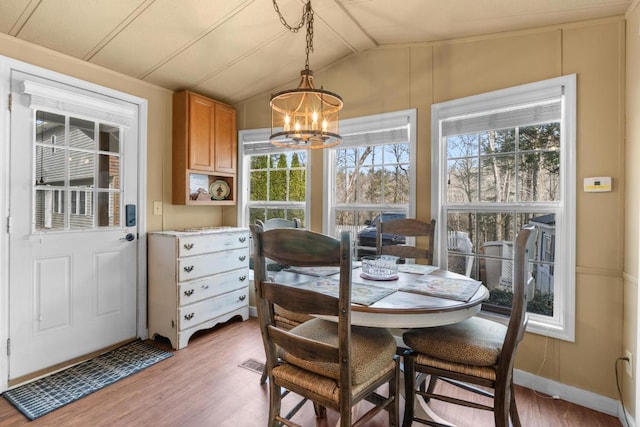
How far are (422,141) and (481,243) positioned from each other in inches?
37.4

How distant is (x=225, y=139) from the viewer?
3.55 metres

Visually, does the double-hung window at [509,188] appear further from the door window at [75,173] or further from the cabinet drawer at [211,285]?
the door window at [75,173]

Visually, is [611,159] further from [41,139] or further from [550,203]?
[41,139]

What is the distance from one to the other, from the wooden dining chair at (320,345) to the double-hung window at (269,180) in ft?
6.53

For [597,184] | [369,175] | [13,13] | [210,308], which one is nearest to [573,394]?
[597,184]

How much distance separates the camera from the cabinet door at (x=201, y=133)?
10.5 feet

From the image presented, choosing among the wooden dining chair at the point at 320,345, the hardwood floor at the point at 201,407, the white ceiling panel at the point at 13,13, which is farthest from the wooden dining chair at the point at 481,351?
the white ceiling panel at the point at 13,13

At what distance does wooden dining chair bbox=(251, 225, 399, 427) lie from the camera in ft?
3.90

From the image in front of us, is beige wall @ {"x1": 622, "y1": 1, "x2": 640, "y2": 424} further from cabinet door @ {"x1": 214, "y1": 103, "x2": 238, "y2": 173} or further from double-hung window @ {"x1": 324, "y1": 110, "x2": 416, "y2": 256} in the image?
cabinet door @ {"x1": 214, "y1": 103, "x2": 238, "y2": 173}

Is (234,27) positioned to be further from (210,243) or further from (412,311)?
(412,311)

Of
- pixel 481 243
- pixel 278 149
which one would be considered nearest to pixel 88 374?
pixel 278 149

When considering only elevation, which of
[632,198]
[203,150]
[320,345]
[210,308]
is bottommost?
[210,308]

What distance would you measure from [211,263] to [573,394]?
291 cm

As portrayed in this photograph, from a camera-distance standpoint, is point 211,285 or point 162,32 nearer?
point 162,32
